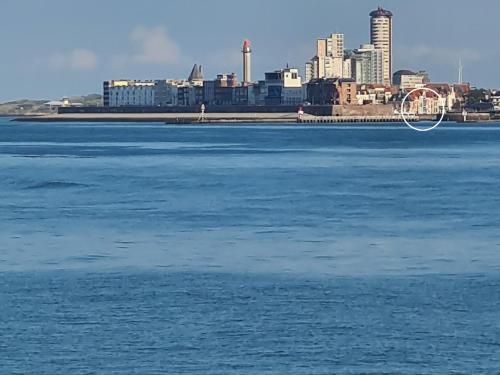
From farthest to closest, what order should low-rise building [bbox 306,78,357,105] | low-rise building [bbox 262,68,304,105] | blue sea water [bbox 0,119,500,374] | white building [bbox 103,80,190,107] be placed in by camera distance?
white building [bbox 103,80,190,107], low-rise building [bbox 262,68,304,105], low-rise building [bbox 306,78,357,105], blue sea water [bbox 0,119,500,374]

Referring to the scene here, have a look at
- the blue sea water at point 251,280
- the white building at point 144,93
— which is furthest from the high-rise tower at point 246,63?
the blue sea water at point 251,280

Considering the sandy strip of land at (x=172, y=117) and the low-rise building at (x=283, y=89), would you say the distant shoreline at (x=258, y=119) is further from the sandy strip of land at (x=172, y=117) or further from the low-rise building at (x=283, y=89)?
the low-rise building at (x=283, y=89)

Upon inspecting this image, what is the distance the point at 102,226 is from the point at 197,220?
1.86 metres

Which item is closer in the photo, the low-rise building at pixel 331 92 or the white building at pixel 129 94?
the low-rise building at pixel 331 92

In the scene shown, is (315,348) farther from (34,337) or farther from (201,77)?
(201,77)

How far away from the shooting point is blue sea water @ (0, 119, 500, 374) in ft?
43.7

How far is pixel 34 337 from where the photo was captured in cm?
1401

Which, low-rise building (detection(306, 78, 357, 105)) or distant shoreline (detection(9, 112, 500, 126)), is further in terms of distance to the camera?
low-rise building (detection(306, 78, 357, 105))

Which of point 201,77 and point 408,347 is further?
point 201,77

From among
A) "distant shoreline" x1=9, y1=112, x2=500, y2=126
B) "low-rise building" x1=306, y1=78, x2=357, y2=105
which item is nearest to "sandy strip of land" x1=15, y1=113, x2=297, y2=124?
"distant shoreline" x1=9, y1=112, x2=500, y2=126

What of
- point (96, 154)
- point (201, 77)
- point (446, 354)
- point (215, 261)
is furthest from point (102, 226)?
point (201, 77)

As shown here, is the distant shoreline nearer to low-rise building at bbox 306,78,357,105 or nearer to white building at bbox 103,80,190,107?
low-rise building at bbox 306,78,357,105

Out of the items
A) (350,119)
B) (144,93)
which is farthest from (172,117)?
(144,93)

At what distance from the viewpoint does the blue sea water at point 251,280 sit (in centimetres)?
1333
